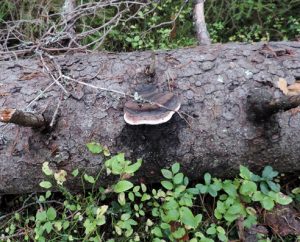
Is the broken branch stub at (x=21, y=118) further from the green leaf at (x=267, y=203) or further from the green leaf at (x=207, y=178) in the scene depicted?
the green leaf at (x=267, y=203)

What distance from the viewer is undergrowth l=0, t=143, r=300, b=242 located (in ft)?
6.82

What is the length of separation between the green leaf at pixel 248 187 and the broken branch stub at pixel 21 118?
46.3 inches

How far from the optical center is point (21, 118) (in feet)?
6.16

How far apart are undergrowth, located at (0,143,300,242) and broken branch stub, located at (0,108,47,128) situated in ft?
Result: 0.81

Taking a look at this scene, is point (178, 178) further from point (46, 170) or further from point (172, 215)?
point (46, 170)

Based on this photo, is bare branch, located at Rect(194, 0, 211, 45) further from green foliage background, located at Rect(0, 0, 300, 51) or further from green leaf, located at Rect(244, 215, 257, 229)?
green leaf, located at Rect(244, 215, 257, 229)

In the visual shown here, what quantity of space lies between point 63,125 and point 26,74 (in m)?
0.52

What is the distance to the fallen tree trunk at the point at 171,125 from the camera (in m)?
2.19

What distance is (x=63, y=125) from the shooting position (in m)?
2.24

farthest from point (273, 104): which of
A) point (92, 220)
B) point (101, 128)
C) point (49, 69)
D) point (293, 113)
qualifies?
point (49, 69)

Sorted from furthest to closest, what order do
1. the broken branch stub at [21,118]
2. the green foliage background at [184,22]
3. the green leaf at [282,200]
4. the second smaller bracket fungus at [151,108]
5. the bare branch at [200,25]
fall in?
the green foliage background at [184,22] < the bare branch at [200,25] < the green leaf at [282,200] < the second smaller bracket fungus at [151,108] < the broken branch stub at [21,118]

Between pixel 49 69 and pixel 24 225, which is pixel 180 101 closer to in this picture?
pixel 49 69

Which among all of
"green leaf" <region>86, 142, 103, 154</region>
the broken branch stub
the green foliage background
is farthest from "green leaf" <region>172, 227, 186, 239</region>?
the green foliage background

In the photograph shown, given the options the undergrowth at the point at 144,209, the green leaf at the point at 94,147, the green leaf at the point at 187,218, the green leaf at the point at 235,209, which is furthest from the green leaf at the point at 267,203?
the green leaf at the point at 94,147
